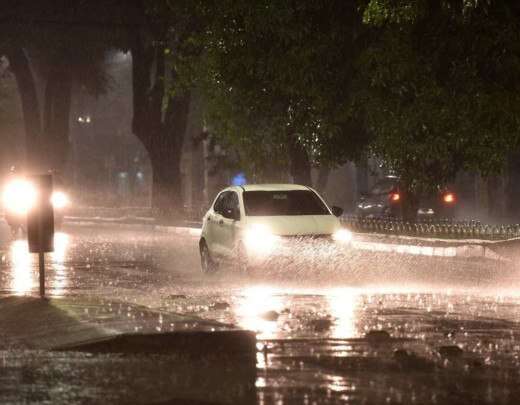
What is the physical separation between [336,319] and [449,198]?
29.3 meters

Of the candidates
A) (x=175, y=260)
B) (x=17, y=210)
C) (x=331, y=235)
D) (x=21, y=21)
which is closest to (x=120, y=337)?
(x=331, y=235)

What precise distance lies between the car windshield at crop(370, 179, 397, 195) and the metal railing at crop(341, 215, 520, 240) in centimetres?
871

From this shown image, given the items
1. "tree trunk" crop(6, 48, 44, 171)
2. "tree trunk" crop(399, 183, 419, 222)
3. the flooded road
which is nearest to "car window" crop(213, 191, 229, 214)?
the flooded road

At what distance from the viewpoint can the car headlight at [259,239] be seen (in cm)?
2370

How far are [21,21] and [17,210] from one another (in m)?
14.6

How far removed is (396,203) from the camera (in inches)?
1764

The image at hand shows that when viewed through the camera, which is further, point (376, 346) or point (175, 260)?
point (175, 260)

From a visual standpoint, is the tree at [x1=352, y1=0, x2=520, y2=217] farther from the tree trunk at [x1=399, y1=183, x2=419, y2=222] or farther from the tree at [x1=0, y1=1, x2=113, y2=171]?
the tree at [x1=0, y1=1, x2=113, y2=171]

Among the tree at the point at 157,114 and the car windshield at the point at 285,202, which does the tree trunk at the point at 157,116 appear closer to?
the tree at the point at 157,114

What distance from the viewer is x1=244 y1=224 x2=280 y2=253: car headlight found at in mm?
23703

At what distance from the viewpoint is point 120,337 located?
41.7ft

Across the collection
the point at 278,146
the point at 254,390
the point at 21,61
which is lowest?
the point at 254,390

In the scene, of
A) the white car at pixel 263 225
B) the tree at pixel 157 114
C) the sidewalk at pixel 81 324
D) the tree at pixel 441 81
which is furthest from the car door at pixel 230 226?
the tree at pixel 157 114

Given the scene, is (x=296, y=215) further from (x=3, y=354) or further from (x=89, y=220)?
(x=89, y=220)
